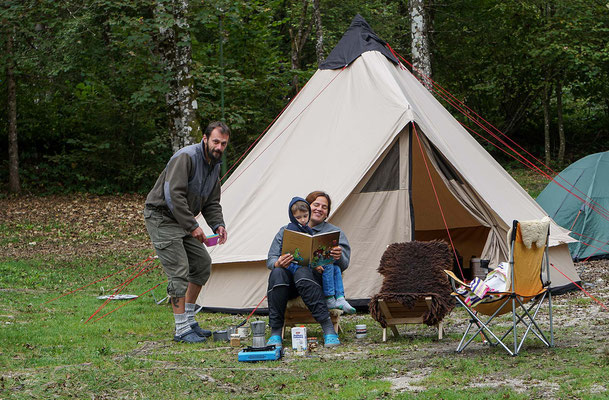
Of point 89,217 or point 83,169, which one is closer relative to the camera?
point 89,217

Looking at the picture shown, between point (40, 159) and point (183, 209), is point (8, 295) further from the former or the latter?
point (40, 159)

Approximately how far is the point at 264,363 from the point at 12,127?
42.9 feet

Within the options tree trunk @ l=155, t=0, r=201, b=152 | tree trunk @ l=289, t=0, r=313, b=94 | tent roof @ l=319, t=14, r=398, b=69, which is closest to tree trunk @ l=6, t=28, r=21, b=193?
tree trunk @ l=155, t=0, r=201, b=152

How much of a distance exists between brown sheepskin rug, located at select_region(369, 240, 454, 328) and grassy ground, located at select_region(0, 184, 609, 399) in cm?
25

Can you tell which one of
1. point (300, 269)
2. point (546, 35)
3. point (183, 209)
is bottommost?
point (300, 269)

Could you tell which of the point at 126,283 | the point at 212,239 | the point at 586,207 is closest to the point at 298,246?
the point at 212,239

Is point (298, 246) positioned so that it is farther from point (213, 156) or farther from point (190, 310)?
point (190, 310)

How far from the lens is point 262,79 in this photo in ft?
55.9

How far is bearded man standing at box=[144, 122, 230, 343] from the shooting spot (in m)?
5.52

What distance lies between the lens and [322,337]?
19.0 ft

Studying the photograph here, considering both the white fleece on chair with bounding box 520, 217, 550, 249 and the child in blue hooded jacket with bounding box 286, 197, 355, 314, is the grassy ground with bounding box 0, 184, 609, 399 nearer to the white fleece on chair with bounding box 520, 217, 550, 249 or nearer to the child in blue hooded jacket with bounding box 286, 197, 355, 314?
the child in blue hooded jacket with bounding box 286, 197, 355, 314

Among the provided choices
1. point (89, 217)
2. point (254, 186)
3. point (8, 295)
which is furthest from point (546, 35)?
point (8, 295)

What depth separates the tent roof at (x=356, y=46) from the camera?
7953 millimetres

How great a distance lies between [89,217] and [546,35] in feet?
34.0
